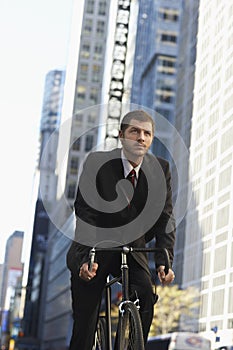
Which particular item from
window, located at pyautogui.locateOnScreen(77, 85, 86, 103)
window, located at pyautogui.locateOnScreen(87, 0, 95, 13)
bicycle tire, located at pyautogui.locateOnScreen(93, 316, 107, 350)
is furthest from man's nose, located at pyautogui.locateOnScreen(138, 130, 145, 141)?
window, located at pyautogui.locateOnScreen(87, 0, 95, 13)

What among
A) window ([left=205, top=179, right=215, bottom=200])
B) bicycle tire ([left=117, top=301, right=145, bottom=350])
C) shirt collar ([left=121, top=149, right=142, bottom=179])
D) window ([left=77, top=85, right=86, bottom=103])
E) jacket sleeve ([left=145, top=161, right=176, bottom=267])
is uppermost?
window ([left=77, top=85, right=86, bottom=103])

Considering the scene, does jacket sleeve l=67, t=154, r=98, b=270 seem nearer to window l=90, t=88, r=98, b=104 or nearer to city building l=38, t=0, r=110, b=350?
city building l=38, t=0, r=110, b=350

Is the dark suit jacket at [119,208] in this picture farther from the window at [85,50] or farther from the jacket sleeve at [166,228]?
the window at [85,50]

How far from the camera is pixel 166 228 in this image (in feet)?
11.6

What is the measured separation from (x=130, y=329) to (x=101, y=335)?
46 cm

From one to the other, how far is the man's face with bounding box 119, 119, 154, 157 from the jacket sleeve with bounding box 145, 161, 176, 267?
0.44 feet

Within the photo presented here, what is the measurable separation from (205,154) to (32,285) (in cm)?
8170

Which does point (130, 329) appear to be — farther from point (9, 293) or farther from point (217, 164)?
point (9, 293)

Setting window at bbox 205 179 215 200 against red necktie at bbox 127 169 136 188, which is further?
window at bbox 205 179 215 200

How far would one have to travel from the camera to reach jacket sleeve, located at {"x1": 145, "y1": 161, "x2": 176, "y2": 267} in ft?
11.5

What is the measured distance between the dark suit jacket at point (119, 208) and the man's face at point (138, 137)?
8 cm

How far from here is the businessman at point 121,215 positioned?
3473mm

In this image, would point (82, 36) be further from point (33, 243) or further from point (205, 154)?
point (205, 154)

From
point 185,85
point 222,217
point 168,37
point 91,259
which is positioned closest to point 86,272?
point 91,259
